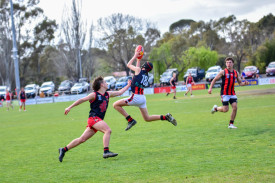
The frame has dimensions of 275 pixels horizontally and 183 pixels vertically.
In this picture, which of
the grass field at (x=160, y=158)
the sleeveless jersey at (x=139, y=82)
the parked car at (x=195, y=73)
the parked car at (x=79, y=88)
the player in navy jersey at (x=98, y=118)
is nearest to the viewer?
the grass field at (x=160, y=158)

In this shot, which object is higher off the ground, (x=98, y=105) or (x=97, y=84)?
(x=97, y=84)

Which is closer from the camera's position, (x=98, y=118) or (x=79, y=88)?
(x=98, y=118)

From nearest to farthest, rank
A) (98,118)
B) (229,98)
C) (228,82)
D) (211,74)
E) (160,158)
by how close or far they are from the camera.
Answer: (160,158)
(98,118)
(228,82)
(229,98)
(211,74)

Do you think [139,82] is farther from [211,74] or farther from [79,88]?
[79,88]

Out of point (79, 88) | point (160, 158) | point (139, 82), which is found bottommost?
point (79, 88)

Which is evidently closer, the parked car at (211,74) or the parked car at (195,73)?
the parked car at (211,74)

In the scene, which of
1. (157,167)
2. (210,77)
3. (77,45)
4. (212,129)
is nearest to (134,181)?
(157,167)

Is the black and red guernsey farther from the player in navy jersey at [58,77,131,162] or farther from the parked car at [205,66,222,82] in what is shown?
the parked car at [205,66,222,82]

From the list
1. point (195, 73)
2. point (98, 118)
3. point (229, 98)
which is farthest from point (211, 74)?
point (98, 118)

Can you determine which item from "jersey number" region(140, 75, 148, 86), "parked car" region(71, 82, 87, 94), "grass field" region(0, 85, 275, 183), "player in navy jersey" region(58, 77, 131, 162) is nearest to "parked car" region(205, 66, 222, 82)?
"parked car" region(71, 82, 87, 94)

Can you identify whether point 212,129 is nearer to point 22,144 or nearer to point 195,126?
point 195,126

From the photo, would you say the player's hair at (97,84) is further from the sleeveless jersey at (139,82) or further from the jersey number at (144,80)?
the jersey number at (144,80)

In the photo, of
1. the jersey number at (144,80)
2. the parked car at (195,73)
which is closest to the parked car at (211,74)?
the parked car at (195,73)

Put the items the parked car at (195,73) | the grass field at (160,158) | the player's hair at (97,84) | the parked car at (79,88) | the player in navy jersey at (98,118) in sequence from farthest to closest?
the parked car at (195,73), the parked car at (79,88), the player's hair at (97,84), the player in navy jersey at (98,118), the grass field at (160,158)
